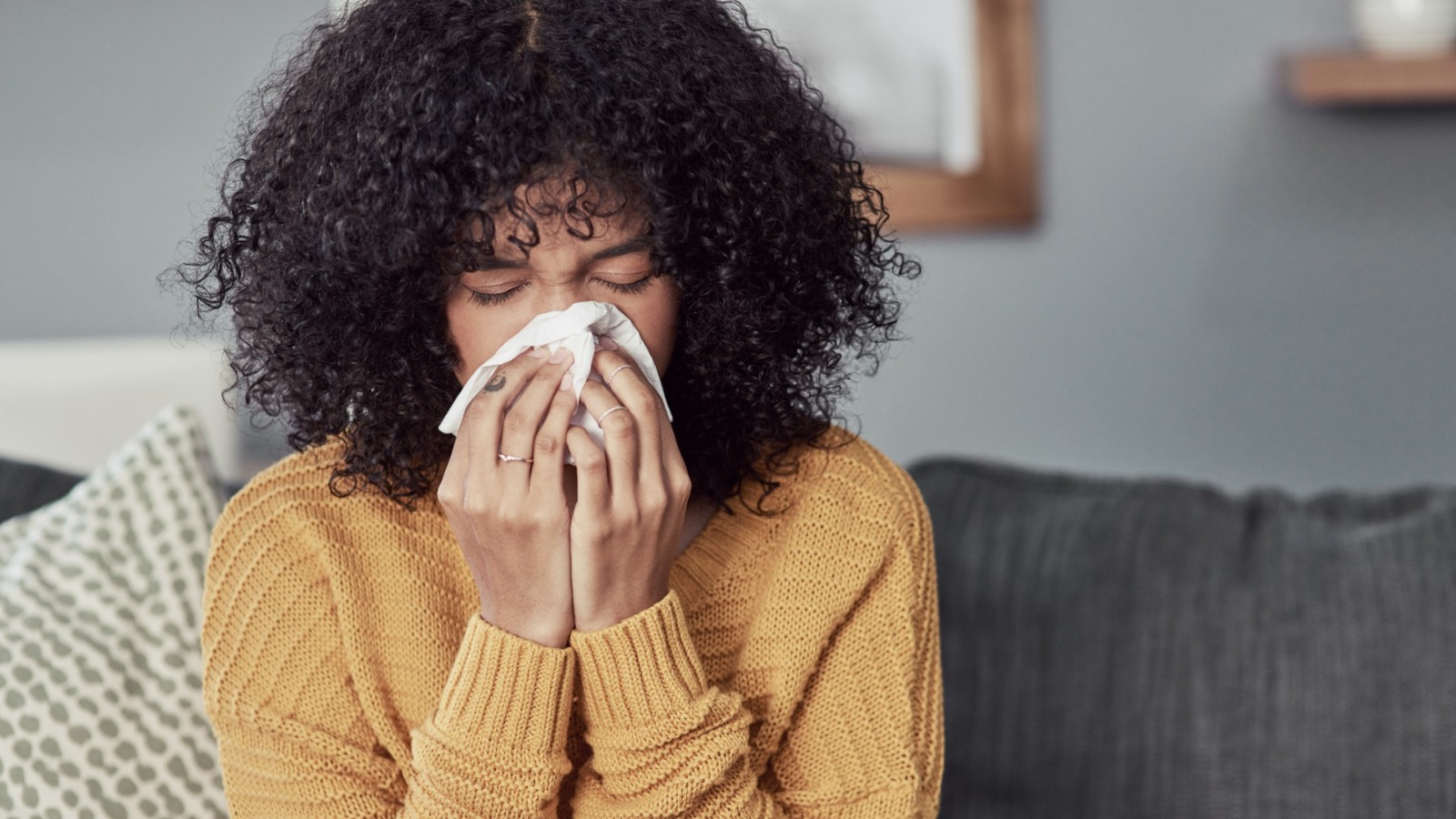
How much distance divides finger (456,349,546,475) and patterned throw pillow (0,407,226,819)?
0.49 meters

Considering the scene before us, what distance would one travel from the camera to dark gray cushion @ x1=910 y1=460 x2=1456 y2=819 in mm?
1384

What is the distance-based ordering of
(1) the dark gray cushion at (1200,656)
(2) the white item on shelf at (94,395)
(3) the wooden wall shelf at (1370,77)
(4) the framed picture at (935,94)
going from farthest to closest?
1. (4) the framed picture at (935,94)
2. (3) the wooden wall shelf at (1370,77)
3. (2) the white item on shelf at (94,395)
4. (1) the dark gray cushion at (1200,656)

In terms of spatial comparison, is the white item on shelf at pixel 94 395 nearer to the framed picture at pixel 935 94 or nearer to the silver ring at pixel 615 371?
the silver ring at pixel 615 371

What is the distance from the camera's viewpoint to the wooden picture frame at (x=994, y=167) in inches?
84.4

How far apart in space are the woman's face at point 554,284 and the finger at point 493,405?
0.02 meters

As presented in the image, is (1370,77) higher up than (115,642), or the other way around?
(1370,77)

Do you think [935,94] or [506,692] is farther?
[935,94]

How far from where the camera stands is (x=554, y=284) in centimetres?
86

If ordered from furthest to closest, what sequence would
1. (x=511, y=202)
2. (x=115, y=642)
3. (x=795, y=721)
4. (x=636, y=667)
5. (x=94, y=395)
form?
(x=94, y=395) → (x=115, y=642) → (x=795, y=721) → (x=636, y=667) → (x=511, y=202)

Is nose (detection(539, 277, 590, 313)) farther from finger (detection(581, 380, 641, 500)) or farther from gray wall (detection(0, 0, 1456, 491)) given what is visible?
gray wall (detection(0, 0, 1456, 491))

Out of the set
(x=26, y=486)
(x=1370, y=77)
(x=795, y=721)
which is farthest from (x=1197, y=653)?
(x=26, y=486)

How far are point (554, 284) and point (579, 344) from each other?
41 mm

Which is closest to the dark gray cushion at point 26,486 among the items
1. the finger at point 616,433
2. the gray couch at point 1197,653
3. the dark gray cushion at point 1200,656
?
the gray couch at point 1197,653

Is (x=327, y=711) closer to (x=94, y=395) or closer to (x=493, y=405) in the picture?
(x=493, y=405)
